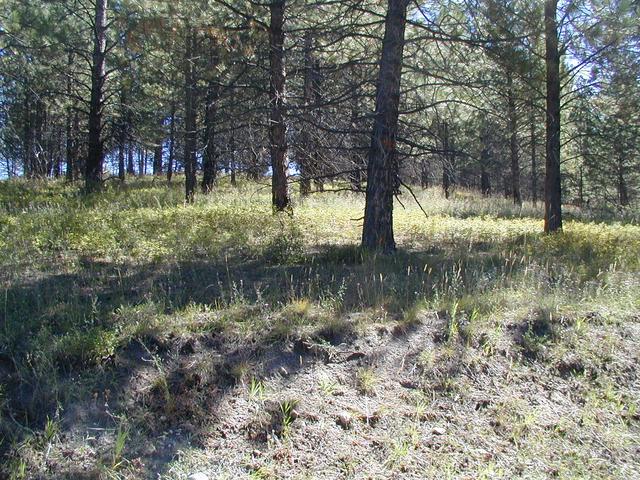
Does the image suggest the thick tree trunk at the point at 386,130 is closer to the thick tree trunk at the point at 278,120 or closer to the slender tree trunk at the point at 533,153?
the thick tree trunk at the point at 278,120

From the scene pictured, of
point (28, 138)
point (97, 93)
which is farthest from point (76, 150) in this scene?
point (97, 93)

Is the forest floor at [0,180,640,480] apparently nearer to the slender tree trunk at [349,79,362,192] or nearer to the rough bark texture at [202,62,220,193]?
the slender tree trunk at [349,79,362,192]

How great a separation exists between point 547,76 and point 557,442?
785 centimetres

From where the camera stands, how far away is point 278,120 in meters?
8.68

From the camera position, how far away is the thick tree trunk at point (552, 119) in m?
8.52

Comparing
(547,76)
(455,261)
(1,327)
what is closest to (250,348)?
(1,327)

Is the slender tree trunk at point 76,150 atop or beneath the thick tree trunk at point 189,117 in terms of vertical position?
atop

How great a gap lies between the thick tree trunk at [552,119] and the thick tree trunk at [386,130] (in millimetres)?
3013

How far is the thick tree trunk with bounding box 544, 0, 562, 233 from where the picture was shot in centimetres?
852

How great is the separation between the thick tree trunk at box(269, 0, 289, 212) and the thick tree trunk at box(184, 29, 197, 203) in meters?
1.45

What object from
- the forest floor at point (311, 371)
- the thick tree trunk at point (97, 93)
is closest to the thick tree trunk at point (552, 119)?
the forest floor at point (311, 371)

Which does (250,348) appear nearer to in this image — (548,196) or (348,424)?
(348,424)

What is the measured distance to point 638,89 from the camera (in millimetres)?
10039

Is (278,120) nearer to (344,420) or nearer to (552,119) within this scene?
(552,119)
